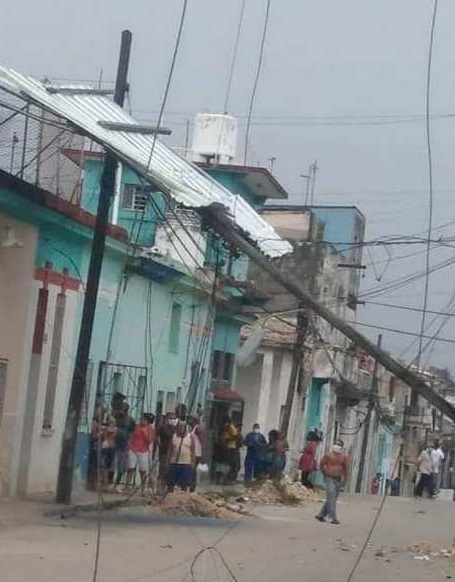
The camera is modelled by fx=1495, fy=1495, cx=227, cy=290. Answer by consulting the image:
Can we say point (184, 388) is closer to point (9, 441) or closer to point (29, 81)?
point (9, 441)

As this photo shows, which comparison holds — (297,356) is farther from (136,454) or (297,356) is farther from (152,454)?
(136,454)

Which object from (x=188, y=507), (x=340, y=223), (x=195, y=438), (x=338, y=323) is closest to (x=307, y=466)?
(x=195, y=438)

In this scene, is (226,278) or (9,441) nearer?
(9,441)

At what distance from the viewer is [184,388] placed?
37000 millimetres

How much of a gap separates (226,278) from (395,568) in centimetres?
1344

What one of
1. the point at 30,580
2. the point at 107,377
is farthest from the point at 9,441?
the point at 30,580

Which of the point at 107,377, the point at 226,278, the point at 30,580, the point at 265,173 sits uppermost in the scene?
the point at 265,173

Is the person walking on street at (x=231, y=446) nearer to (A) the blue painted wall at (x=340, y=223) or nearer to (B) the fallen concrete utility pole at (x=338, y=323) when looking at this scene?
(B) the fallen concrete utility pole at (x=338, y=323)

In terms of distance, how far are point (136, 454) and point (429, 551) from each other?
7407 mm

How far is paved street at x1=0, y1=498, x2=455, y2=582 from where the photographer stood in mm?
16625

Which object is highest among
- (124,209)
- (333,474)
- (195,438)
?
(124,209)

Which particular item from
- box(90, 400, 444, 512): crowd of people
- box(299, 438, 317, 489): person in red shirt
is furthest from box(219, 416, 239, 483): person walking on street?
box(90, 400, 444, 512): crowd of people

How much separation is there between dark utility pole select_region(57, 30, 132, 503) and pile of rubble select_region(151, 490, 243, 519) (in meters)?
1.94

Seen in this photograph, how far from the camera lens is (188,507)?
84.1ft
